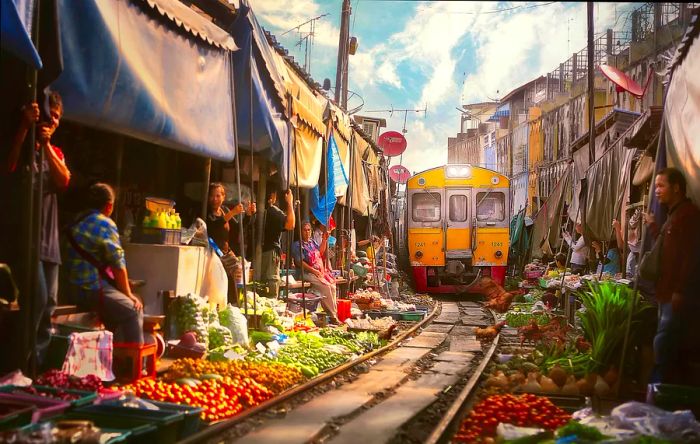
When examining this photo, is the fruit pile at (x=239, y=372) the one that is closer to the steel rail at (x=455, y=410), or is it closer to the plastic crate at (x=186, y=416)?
the plastic crate at (x=186, y=416)

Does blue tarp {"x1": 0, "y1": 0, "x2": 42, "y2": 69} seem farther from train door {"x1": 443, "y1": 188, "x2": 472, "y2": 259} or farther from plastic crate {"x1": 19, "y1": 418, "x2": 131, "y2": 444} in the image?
train door {"x1": 443, "y1": 188, "x2": 472, "y2": 259}

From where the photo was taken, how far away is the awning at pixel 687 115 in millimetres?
5035

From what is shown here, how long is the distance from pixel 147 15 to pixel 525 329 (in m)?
6.10

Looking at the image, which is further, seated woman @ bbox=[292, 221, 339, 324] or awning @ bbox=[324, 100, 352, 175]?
awning @ bbox=[324, 100, 352, 175]

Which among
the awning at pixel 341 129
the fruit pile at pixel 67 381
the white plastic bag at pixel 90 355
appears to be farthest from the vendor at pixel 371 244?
the fruit pile at pixel 67 381

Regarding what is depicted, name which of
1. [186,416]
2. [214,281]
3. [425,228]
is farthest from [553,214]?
[186,416]

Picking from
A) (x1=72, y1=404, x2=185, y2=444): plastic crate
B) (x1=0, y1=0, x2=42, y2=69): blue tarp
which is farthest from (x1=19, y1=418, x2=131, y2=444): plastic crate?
(x1=0, y1=0, x2=42, y2=69): blue tarp

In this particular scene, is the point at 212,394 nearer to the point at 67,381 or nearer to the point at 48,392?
the point at 67,381

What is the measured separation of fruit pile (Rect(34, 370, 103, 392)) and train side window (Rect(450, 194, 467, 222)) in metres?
15.3

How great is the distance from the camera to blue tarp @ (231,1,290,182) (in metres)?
8.00

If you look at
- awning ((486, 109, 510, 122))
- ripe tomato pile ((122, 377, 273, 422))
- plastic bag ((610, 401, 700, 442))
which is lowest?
ripe tomato pile ((122, 377, 273, 422))

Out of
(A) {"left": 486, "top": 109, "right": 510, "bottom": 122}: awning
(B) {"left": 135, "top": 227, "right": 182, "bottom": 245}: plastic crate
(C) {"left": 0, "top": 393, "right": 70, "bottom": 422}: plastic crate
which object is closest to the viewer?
(C) {"left": 0, "top": 393, "right": 70, "bottom": 422}: plastic crate

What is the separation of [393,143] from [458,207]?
5006 mm

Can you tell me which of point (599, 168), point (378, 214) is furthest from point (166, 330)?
point (378, 214)
